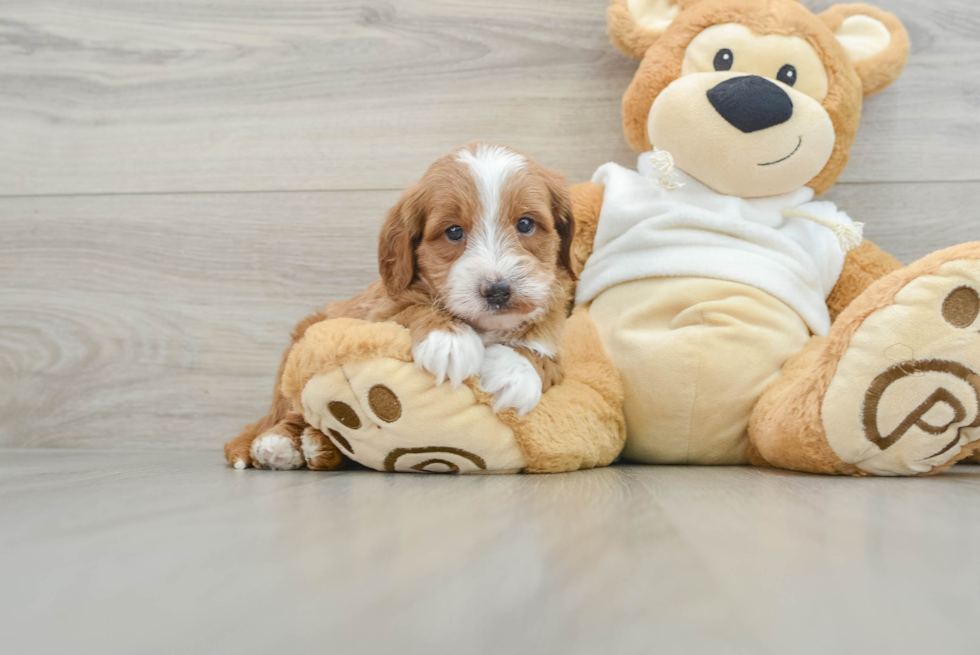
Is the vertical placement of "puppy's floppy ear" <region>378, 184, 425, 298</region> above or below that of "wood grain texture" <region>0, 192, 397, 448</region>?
above

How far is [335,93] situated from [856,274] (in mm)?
1234

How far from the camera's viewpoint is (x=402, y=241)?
107 cm

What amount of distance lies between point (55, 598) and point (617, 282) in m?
1.01

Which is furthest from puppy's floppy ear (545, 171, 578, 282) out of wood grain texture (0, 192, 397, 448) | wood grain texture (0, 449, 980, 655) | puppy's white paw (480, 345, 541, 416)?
wood grain texture (0, 192, 397, 448)

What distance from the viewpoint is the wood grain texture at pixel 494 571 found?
0.38 m

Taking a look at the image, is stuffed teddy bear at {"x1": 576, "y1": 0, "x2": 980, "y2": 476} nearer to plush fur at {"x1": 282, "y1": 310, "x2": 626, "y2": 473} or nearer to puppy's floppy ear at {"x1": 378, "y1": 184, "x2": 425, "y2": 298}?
plush fur at {"x1": 282, "y1": 310, "x2": 626, "y2": 473}

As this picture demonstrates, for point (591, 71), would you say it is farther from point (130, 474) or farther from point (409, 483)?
point (130, 474)

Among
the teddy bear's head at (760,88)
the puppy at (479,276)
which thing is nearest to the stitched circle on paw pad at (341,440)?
the puppy at (479,276)

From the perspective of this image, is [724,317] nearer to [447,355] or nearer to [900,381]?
[900,381]

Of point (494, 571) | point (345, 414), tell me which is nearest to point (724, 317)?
point (345, 414)

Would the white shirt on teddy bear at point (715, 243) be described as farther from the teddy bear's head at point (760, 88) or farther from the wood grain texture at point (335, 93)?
the wood grain texture at point (335, 93)

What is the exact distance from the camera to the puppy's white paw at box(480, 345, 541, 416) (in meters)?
0.99

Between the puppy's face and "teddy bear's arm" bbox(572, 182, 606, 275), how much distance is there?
0.23 m

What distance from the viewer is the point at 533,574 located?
0.48m
